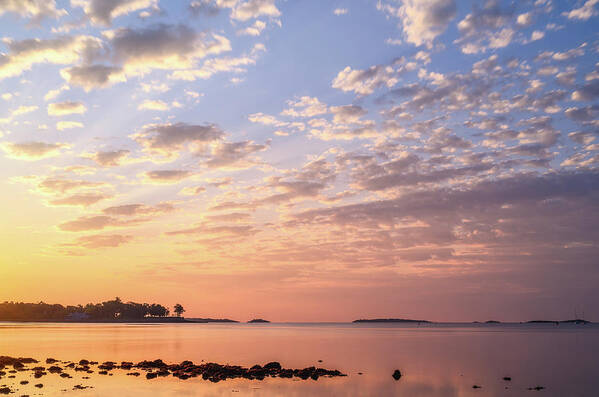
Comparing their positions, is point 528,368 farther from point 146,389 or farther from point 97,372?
point 97,372

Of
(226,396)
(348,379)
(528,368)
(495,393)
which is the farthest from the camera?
(528,368)

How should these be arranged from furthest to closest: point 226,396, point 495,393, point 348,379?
point 348,379 → point 495,393 → point 226,396

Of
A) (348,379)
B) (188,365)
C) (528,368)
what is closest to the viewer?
(348,379)

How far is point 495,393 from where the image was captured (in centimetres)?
4506

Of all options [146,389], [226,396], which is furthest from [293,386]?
[146,389]

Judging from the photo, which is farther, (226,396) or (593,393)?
(593,393)

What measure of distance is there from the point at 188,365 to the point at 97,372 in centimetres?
1083

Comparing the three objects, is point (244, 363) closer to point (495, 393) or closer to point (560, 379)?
point (495, 393)

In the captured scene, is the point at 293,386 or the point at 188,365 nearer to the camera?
the point at 293,386

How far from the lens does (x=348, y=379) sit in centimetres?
5281

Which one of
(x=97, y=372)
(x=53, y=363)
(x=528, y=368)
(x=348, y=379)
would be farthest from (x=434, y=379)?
(x=53, y=363)

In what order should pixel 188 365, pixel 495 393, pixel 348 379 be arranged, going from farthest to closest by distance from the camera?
1. pixel 188 365
2. pixel 348 379
3. pixel 495 393

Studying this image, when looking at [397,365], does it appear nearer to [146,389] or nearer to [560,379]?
[560,379]

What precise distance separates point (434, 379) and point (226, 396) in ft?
82.4
